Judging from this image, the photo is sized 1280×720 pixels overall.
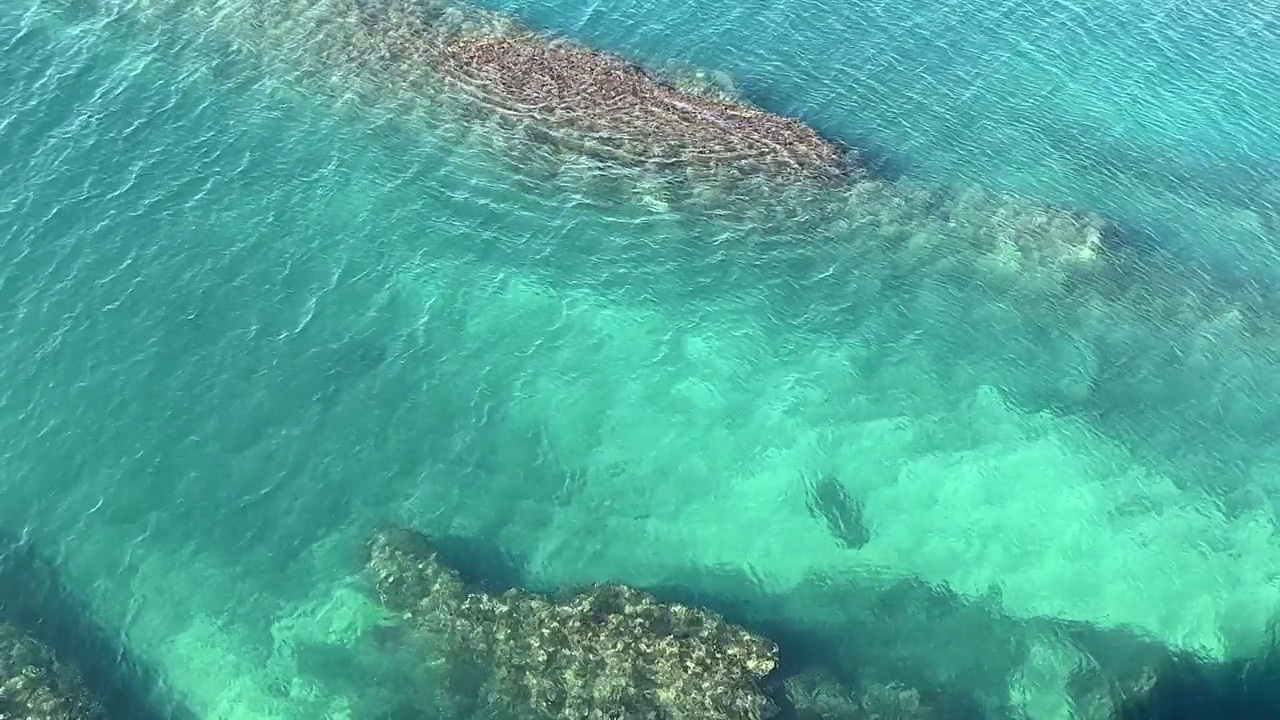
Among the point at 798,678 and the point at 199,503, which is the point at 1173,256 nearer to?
the point at 798,678

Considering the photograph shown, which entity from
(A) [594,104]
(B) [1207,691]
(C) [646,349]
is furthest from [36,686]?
(B) [1207,691]

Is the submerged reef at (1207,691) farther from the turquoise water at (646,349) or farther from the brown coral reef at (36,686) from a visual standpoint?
the brown coral reef at (36,686)

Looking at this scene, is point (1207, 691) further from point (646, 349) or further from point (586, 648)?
point (646, 349)

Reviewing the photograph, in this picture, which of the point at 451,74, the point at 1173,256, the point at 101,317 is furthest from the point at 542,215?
the point at 1173,256

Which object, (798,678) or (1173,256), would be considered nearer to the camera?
(798,678)

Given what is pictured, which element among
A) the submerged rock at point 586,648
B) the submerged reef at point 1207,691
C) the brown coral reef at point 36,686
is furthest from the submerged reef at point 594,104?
the brown coral reef at point 36,686

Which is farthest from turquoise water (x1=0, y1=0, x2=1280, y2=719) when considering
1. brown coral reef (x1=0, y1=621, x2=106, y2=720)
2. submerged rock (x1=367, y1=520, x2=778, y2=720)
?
brown coral reef (x1=0, y1=621, x2=106, y2=720)
